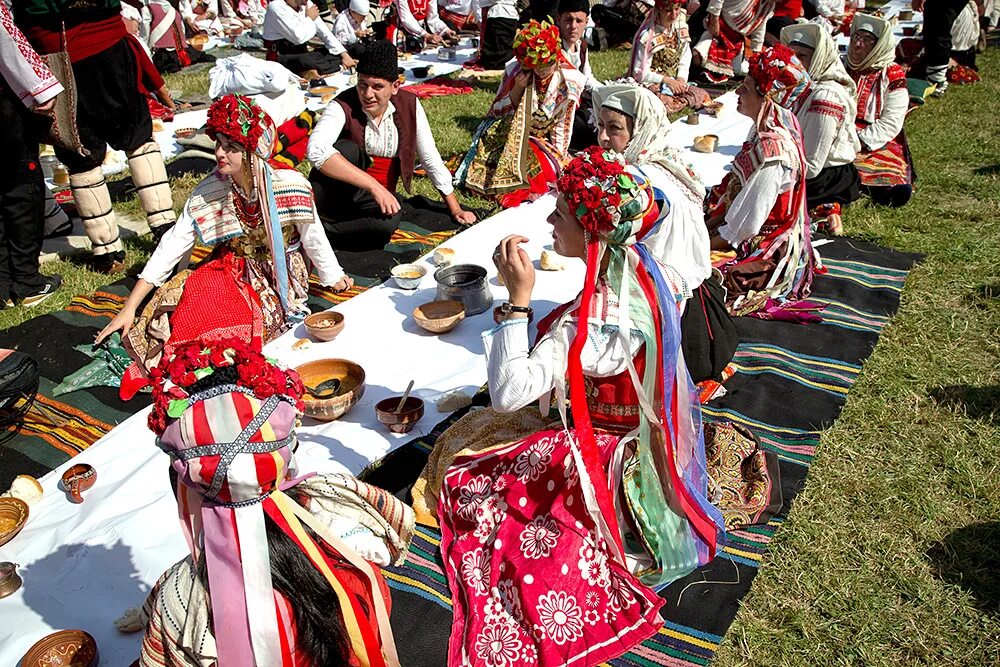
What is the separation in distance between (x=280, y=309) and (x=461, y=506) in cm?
199

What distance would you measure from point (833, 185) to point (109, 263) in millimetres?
5400

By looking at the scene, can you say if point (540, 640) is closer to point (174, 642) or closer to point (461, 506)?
point (461, 506)

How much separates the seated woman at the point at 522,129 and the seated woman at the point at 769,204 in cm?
200

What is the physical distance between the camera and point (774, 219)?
4.51m

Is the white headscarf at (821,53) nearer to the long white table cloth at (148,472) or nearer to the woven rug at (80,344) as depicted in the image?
the long white table cloth at (148,472)

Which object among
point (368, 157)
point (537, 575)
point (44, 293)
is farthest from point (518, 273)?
point (44, 293)

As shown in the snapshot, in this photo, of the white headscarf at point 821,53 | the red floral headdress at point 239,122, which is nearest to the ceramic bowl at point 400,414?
the red floral headdress at point 239,122

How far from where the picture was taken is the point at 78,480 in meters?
3.23

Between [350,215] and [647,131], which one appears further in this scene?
[350,215]

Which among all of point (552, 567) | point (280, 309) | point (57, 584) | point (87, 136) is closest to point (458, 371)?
point (280, 309)

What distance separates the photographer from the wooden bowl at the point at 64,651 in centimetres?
248

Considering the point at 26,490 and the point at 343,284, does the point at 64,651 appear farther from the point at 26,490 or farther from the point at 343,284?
the point at 343,284

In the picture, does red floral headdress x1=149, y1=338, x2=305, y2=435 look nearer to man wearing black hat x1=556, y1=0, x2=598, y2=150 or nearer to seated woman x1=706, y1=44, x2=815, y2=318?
seated woman x1=706, y1=44, x2=815, y2=318

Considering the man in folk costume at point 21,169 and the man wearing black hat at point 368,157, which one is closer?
the man in folk costume at point 21,169
